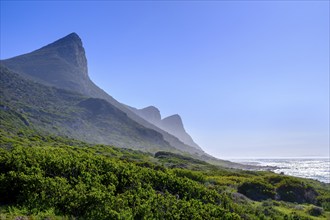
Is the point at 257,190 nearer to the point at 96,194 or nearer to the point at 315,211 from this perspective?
the point at 315,211

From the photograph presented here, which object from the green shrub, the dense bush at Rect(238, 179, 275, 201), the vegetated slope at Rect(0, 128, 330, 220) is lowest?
the green shrub

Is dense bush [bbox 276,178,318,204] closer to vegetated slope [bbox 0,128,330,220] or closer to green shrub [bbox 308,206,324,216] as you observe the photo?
green shrub [bbox 308,206,324,216]

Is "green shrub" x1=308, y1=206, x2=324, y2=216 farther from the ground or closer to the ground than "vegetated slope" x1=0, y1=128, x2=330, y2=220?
closer to the ground

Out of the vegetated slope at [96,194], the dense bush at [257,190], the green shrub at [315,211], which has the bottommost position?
the green shrub at [315,211]

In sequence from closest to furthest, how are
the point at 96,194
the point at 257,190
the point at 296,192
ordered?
the point at 96,194
the point at 257,190
the point at 296,192

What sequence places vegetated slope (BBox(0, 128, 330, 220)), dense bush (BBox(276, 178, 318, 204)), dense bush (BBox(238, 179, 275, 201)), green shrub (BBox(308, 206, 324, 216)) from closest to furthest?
vegetated slope (BBox(0, 128, 330, 220)), green shrub (BBox(308, 206, 324, 216)), dense bush (BBox(238, 179, 275, 201)), dense bush (BBox(276, 178, 318, 204))

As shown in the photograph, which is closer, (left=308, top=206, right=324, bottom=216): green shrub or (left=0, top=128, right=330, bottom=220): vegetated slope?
(left=0, top=128, right=330, bottom=220): vegetated slope

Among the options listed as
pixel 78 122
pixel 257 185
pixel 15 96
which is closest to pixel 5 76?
pixel 15 96

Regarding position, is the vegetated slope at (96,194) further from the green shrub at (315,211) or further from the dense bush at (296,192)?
the dense bush at (296,192)

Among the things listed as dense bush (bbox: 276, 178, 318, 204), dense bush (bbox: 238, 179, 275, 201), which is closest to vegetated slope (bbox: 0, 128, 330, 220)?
dense bush (bbox: 238, 179, 275, 201)

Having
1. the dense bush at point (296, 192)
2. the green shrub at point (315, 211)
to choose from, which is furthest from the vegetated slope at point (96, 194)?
the dense bush at point (296, 192)

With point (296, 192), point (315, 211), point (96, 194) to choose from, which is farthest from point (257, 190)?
point (96, 194)

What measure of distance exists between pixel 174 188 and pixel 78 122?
164 m

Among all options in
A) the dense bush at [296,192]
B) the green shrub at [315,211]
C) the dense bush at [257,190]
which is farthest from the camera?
the dense bush at [296,192]
